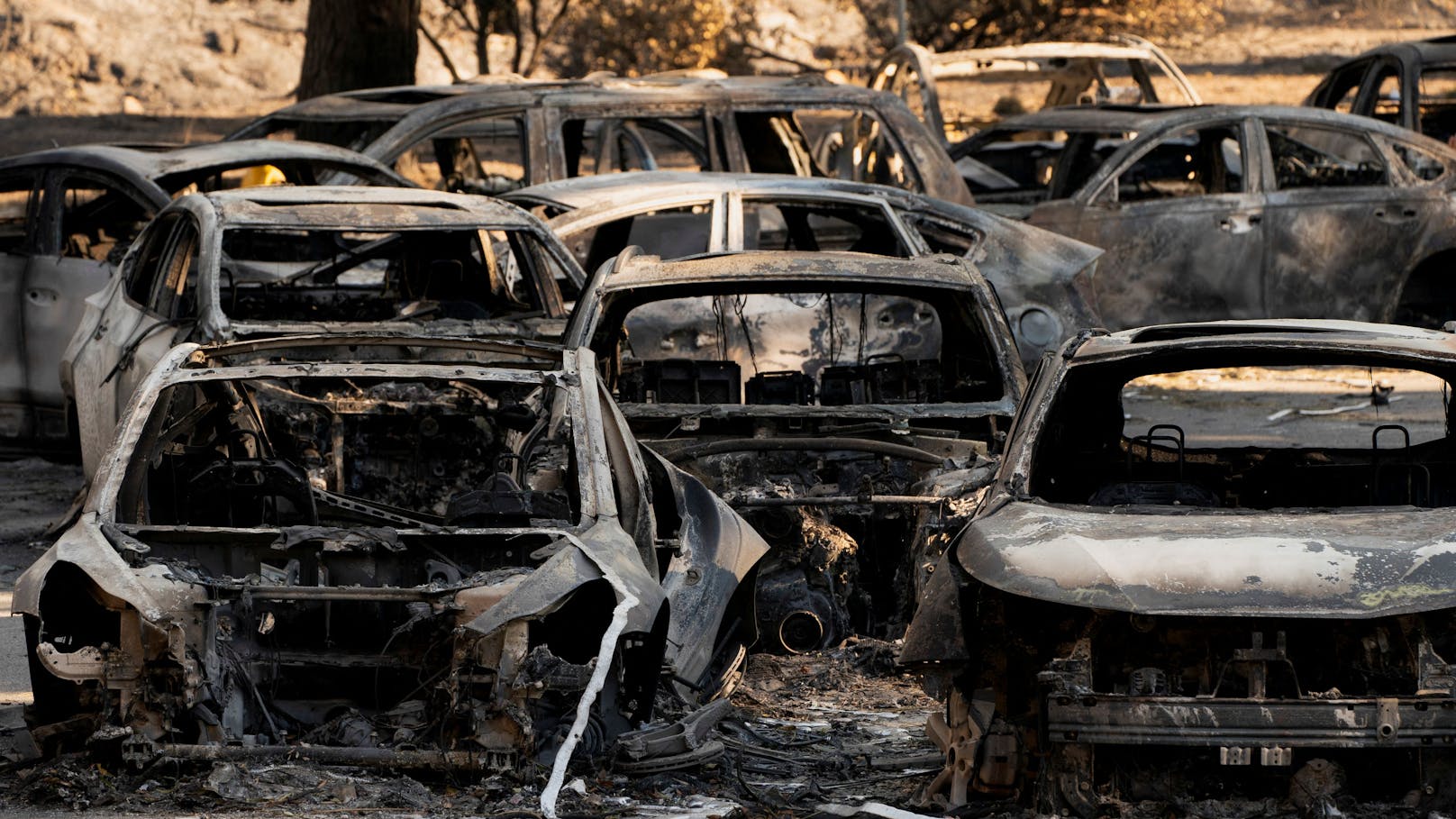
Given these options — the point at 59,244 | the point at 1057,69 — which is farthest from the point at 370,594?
the point at 1057,69

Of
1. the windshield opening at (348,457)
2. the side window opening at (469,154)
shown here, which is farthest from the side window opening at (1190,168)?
the windshield opening at (348,457)

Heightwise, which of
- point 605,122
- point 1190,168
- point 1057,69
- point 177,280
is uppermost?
point 1057,69

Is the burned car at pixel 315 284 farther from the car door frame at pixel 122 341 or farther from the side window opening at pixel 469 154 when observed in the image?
the side window opening at pixel 469 154

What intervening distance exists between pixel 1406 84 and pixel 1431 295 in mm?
2508

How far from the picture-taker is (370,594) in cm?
611

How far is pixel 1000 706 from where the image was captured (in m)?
5.76

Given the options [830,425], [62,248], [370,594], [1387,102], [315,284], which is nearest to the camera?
[370,594]

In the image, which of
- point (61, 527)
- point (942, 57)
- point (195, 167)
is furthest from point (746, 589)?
point (942, 57)

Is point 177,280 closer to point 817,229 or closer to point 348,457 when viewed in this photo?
point 348,457

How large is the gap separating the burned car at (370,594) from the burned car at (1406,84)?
433 inches

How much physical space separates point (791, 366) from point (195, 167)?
380 centimetres

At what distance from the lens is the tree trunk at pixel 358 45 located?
20766mm

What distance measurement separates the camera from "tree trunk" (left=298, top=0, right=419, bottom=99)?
68.1ft

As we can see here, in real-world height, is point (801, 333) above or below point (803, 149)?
below
